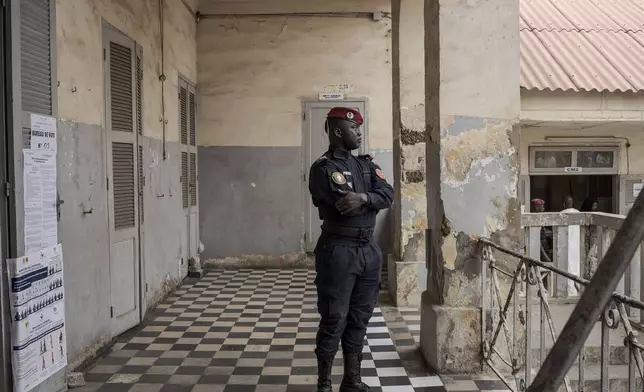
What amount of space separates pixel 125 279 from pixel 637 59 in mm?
7718

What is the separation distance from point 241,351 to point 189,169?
3.71 meters

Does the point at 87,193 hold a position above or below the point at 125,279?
above

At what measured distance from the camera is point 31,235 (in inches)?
126

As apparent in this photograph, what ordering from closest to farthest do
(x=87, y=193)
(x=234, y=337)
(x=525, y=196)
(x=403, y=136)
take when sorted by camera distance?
(x=87, y=193) → (x=234, y=337) → (x=403, y=136) → (x=525, y=196)

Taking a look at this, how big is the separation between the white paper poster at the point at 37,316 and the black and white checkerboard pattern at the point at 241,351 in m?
0.46

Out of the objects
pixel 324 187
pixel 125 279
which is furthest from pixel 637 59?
pixel 125 279

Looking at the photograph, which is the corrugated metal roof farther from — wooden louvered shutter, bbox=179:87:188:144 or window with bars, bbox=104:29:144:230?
window with bars, bbox=104:29:144:230

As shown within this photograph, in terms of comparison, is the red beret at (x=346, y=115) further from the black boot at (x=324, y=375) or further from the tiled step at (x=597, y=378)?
the tiled step at (x=597, y=378)

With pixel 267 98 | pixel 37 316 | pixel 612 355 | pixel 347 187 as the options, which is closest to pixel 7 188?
pixel 37 316

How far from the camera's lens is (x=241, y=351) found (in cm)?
445

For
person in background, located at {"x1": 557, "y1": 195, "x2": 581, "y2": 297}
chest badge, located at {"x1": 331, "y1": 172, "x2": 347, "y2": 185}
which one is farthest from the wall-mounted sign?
chest badge, located at {"x1": 331, "y1": 172, "x2": 347, "y2": 185}

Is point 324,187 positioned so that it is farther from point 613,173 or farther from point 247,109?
point 613,173

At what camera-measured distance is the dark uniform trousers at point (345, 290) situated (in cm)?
329

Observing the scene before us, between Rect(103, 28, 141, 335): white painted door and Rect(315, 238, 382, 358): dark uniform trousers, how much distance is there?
213 centimetres
